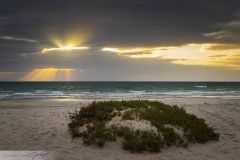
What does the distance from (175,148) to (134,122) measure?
2051mm

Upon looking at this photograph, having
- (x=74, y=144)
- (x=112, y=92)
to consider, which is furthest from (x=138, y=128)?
(x=112, y=92)

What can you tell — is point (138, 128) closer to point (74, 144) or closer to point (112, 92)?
point (74, 144)

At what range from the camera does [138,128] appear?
13016 millimetres

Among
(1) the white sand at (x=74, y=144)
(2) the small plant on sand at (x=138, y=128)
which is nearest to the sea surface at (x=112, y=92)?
(1) the white sand at (x=74, y=144)

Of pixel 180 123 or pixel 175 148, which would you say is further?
pixel 180 123

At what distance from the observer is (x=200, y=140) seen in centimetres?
1345

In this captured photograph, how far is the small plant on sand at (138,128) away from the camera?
40.7 ft

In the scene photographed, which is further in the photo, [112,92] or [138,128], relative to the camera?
[112,92]

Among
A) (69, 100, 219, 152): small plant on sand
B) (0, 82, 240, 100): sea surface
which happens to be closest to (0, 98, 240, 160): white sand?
(69, 100, 219, 152): small plant on sand

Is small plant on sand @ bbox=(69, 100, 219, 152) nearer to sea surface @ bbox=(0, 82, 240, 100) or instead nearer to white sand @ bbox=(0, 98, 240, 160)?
white sand @ bbox=(0, 98, 240, 160)

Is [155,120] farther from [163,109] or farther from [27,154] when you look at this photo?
[27,154]

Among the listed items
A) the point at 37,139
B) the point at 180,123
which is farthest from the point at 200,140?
the point at 37,139

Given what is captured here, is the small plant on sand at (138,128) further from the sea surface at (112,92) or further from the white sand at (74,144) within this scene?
the sea surface at (112,92)

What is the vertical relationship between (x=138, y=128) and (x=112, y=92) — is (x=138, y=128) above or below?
below
